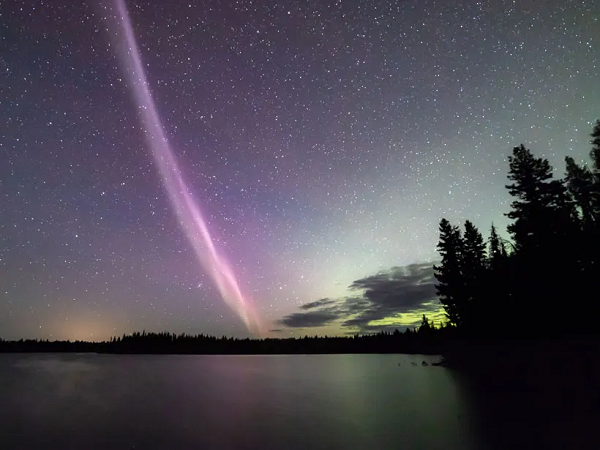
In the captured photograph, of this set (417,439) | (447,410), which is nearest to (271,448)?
(417,439)

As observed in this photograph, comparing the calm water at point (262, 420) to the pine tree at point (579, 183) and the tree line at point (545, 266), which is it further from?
the pine tree at point (579, 183)

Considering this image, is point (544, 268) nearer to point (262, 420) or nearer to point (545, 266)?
point (545, 266)


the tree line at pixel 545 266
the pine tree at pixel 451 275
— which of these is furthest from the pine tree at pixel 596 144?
the pine tree at pixel 451 275

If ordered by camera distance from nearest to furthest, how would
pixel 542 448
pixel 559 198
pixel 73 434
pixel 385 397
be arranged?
pixel 542 448 → pixel 73 434 → pixel 385 397 → pixel 559 198

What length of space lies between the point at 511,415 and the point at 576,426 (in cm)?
362

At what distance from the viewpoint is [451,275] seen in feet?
186

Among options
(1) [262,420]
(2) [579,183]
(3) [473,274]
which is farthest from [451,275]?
(1) [262,420]

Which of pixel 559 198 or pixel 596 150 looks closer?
pixel 559 198

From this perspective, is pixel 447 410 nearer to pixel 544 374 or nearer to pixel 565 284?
pixel 544 374

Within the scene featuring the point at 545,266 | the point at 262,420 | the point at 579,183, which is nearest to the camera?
the point at 262,420

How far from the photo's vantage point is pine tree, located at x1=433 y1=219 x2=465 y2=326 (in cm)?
5519

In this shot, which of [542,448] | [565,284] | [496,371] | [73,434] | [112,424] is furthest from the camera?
[496,371]

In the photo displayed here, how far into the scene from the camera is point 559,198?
116ft

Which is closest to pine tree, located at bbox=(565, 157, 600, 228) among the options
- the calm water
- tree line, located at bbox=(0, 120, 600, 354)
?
tree line, located at bbox=(0, 120, 600, 354)
